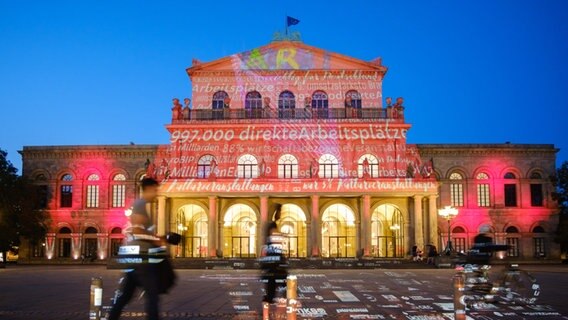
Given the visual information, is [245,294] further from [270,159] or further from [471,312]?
[270,159]

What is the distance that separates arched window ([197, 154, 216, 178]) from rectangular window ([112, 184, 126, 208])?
8844mm

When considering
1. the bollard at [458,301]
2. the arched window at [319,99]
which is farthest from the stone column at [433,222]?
the bollard at [458,301]

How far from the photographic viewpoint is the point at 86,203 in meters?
61.3

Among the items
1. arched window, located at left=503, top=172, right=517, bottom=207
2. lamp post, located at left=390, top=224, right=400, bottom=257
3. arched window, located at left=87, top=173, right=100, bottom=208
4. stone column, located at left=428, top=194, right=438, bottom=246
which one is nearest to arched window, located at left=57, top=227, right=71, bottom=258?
arched window, located at left=87, top=173, right=100, bottom=208

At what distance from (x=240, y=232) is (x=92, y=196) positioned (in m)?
14.5

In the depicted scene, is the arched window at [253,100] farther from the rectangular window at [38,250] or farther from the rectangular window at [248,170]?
the rectangular window at [38,250]

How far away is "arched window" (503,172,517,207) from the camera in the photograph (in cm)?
6034

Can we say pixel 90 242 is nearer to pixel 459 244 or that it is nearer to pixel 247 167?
pixel 247 167

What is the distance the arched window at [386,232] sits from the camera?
56.3 metres

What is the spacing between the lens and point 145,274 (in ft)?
34.3

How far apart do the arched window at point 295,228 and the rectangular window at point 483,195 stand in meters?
16.0

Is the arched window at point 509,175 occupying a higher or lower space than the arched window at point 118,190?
higher

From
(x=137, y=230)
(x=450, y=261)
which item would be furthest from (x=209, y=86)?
(x=137, y=230)

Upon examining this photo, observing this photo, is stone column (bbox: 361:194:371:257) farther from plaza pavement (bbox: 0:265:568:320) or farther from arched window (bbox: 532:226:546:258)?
plaza pavement (bbox: 0:265:568:320)
